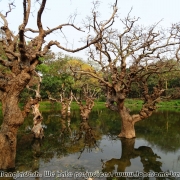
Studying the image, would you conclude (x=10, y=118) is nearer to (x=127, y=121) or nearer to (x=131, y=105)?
(x=127, y=121)

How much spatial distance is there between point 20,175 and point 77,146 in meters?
5.96

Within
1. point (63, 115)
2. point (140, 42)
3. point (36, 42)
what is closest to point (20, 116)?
point (36, 42)

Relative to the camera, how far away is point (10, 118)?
9203mm

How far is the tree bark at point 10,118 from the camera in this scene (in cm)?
922

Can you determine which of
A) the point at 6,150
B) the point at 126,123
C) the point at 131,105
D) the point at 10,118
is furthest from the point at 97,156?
the point at 131,105

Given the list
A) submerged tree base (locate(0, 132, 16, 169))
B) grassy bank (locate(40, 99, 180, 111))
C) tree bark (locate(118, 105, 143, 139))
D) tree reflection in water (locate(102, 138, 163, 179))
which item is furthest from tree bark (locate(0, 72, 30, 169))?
grassy bank (locate(40, 99, 180, 111))

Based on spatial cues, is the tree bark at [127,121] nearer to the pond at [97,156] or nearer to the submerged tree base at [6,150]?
the pond at [97,156]

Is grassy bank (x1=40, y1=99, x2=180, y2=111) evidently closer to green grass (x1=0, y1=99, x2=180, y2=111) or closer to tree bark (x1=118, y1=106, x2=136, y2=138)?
green grass (x1=0, y1=99, x2=180, y2=111)

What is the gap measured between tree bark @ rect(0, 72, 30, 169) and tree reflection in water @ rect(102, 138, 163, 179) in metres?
4.33

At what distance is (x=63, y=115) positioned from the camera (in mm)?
30750

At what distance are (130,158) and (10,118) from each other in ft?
22.1

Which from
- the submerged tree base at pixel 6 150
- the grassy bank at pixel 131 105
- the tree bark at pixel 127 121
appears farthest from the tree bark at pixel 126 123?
the grassy bank at pixel 131 105

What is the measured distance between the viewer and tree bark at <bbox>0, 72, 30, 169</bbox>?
30.2 ft

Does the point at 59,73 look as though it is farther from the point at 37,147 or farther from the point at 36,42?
the point at 36,42
